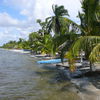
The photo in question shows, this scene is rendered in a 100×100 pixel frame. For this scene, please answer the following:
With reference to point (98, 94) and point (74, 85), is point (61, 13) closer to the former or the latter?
point (74, 85)

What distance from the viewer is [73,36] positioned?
46.0 ft

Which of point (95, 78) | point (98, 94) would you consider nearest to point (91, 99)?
point (98, 94)

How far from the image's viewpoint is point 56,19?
36469 millimetres

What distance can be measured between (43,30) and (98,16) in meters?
35.9

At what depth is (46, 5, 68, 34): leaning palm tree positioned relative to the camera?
117 ft

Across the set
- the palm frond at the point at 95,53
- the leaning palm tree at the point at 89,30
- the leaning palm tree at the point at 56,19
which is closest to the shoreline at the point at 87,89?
the leaning palm tree at the point at 89,30

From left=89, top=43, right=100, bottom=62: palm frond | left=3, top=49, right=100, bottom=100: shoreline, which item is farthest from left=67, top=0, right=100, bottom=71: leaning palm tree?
left=3, top=49, right=100, bottom=100: shoreline

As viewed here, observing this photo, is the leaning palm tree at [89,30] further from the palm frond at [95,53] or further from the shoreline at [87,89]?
the shoreline at [87,89]

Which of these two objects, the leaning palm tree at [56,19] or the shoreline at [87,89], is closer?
the shoreline at [87,89]

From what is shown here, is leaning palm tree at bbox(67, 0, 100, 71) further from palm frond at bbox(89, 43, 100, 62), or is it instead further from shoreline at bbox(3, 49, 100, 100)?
shoreline at bbox(3, 49, 100, 100)

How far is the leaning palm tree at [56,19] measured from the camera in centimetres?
3575

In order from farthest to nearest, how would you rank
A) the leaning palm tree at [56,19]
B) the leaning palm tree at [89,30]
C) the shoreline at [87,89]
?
the leaning palm tree at [56,19]
the leaning palm tree at [89,30]
the shoreline at [87,89]

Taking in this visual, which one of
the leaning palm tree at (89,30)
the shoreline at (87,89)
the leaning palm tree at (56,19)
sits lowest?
the shoreline at (87,89)

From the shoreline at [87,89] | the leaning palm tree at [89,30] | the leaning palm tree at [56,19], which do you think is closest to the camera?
the shoreline at [87,89]
